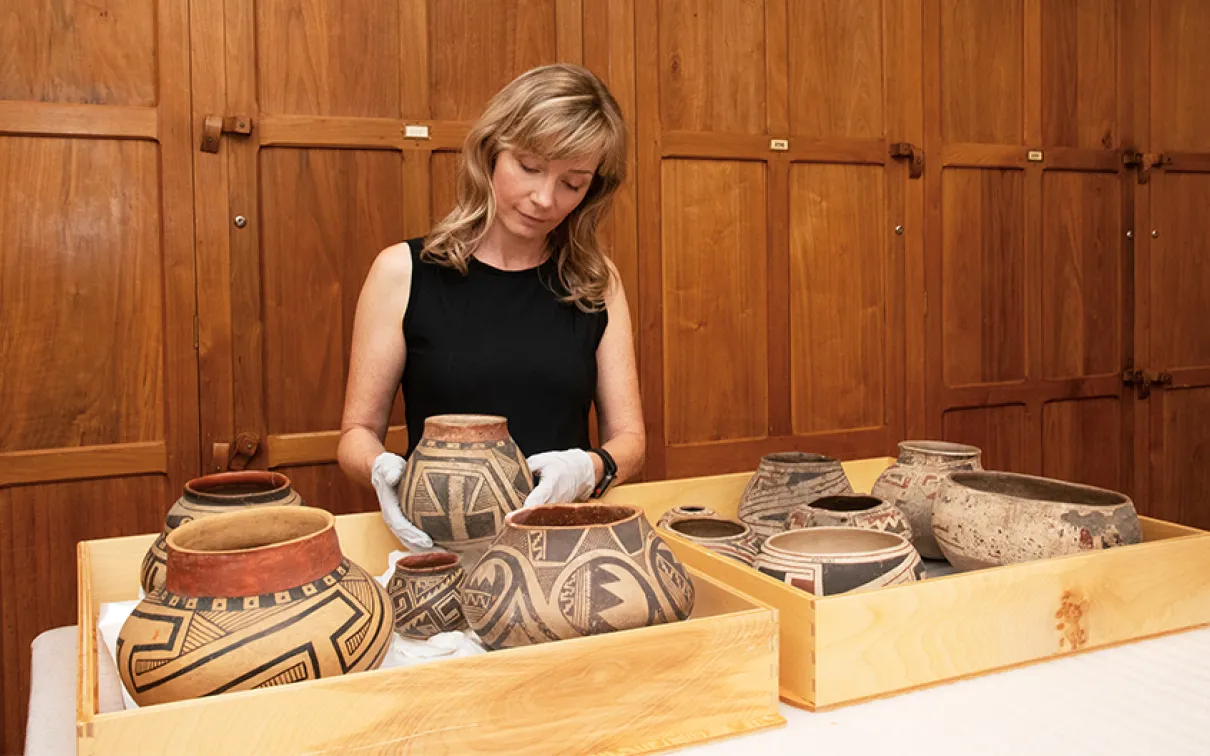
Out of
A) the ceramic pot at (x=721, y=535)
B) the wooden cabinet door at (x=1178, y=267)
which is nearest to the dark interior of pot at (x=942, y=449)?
the ceramic pot at (x=721, y=535)

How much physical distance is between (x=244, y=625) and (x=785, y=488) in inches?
30.7

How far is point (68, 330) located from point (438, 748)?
1.69m

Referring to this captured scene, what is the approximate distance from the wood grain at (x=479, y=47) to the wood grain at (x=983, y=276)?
133cm

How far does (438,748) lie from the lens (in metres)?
0.80

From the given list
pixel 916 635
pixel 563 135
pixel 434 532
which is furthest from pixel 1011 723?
pixel 563 135

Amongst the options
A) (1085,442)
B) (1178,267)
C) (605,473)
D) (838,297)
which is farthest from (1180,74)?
(605,473)

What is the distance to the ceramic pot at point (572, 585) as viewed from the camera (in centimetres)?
88

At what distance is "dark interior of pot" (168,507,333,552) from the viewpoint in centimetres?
88

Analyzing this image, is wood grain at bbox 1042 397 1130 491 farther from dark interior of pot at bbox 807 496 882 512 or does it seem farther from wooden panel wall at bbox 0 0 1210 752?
dark interior of pot at bbox 807 496 882 512

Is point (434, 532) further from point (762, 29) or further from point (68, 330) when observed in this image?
point (762, 29)

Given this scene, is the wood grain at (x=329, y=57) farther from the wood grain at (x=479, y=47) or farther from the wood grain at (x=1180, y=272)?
the wood grain at (x=1180, y=272)

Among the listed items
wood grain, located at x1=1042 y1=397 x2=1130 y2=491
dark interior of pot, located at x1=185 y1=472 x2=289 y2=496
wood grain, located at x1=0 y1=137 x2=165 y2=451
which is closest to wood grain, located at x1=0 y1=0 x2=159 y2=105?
wood grain, located at x1=0 y1=137 x2=165 y2=451

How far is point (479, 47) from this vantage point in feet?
8.00

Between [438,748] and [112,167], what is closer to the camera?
[438,748]
